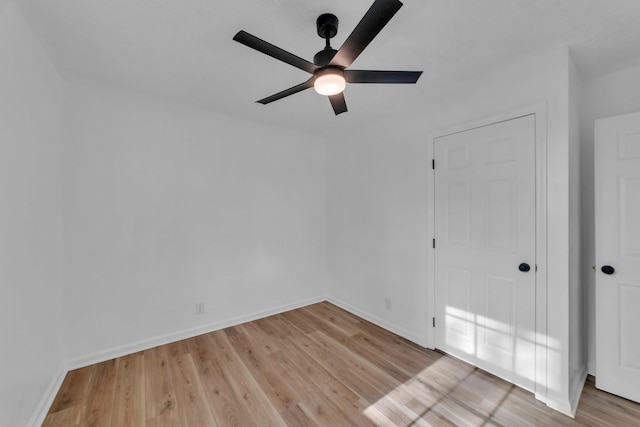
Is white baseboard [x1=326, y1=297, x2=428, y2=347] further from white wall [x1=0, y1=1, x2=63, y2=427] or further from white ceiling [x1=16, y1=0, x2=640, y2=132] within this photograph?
white wall [x1=0, y1=1, x2=63, y2=427]

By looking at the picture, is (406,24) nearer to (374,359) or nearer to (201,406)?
(374,359)

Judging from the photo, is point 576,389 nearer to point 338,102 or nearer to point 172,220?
point 338,102

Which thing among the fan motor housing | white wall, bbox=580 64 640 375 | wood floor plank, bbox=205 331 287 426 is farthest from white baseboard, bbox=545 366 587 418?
the fan motor housing

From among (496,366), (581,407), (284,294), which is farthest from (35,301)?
(581,407)

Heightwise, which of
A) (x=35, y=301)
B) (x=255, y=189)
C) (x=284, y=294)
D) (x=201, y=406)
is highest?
(x=255, y=189)

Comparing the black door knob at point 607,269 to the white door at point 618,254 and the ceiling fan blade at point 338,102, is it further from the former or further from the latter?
the ceiling fan blade at point 338,102

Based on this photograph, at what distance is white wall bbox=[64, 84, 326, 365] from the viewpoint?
2.46 m

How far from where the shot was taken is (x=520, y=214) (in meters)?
2.11

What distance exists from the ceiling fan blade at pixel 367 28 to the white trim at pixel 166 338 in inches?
116

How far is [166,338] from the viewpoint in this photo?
2.84 metres

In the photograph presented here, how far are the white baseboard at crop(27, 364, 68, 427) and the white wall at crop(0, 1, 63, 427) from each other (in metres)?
0.04

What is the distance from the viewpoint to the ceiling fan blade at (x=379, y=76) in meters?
1.56

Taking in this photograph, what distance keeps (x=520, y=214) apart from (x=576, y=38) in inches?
46.5

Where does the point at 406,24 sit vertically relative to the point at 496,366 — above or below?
above
